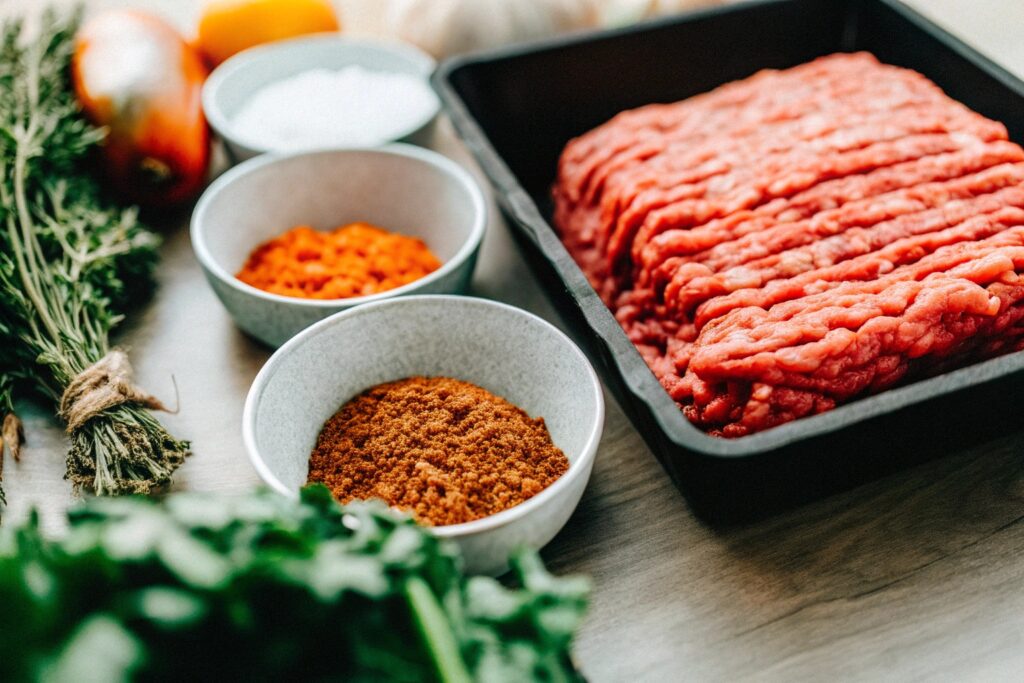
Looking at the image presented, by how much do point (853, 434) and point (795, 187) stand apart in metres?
0.44

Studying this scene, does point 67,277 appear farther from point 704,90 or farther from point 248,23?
point 704,90

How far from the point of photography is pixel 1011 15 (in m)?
1.74

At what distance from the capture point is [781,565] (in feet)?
3.26

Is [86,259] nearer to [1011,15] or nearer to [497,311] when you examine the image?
[497,311]

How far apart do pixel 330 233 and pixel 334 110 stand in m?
0.34

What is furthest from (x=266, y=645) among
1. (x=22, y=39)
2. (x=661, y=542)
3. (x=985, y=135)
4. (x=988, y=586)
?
(x=22, y=39)

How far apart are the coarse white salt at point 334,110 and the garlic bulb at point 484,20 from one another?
12 centimetres

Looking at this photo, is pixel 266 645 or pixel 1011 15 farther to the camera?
pixel 1011 15

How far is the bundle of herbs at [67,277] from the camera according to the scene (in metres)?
1.08

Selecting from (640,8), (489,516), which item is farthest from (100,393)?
(640,8)

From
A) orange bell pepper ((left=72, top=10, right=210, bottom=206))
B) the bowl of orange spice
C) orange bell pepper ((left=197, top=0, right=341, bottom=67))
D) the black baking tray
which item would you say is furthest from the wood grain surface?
orange bell pepper ((left=197, top=0, right=341, bottom=67))

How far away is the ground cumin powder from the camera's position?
0.97 metres

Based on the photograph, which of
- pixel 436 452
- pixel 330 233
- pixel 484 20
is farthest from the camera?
pixel 484 20

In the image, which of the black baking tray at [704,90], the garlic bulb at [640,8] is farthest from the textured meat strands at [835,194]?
the garlic bulb at [640,8]
